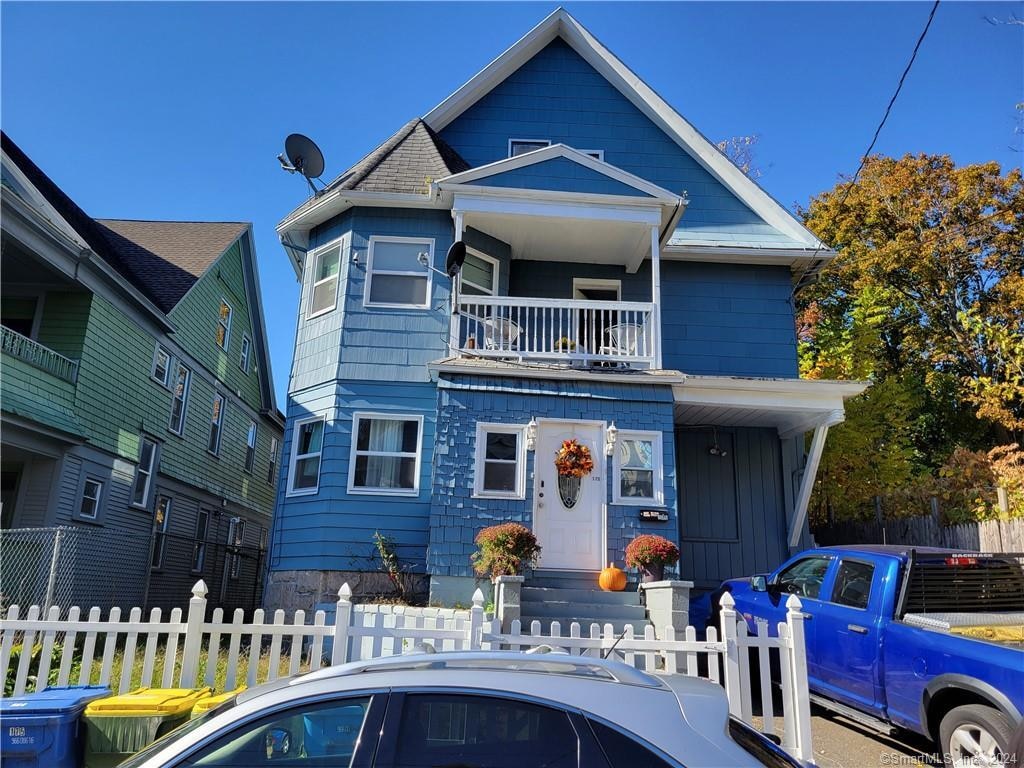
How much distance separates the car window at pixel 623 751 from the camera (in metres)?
2.47

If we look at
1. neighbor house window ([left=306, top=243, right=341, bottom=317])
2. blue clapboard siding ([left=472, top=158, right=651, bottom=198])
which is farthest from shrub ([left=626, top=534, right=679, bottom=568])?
neighbor house window ([left=306, top=243, right=341, bottom=317])

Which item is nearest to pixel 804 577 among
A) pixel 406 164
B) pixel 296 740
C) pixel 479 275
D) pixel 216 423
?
pixel 296 740

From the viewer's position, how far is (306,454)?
1225 cm

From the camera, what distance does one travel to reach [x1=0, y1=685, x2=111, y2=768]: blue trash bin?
13.4 feet

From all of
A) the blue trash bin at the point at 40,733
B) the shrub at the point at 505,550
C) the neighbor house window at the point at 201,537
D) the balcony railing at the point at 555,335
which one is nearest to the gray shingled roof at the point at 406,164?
the balcony railing at the point at 555,335

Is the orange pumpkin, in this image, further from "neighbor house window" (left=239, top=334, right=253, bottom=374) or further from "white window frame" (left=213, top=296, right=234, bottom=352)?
"neighbor house window" (left=239, top=334, right=253, bottom=374)

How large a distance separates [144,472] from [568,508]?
10718 millimetres

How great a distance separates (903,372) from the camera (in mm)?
23672

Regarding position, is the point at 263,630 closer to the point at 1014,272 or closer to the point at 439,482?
the point at 439,482

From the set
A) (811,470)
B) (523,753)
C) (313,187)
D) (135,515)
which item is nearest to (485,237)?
(313,187)

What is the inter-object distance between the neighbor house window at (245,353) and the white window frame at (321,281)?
31.1 ft

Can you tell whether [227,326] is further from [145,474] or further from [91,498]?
[91,498]

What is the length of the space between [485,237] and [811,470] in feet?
22.1

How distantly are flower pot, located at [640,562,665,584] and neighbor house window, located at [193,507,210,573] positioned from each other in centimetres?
1280
